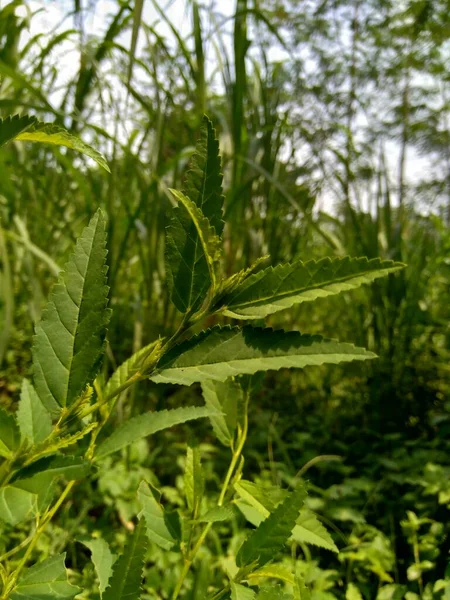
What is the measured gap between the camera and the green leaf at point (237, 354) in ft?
0.89

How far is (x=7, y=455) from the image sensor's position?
0.84ft

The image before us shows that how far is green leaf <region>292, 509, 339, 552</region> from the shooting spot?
0.40m

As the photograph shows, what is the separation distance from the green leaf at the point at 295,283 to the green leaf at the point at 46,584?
184mm

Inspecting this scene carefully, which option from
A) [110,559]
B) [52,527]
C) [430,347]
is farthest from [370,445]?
[110,559]

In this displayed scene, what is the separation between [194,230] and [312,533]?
11.1 inches

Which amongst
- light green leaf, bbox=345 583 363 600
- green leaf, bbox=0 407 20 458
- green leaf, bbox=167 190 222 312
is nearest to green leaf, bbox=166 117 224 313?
green leaf, bbox=167 190 222 312

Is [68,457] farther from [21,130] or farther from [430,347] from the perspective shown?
[430,347]

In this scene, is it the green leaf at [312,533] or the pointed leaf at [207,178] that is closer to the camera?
the pointed leaf at [207,178]

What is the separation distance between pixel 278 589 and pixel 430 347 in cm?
135

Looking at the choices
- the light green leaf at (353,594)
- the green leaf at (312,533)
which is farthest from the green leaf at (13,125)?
the light green leaf at (353,594)

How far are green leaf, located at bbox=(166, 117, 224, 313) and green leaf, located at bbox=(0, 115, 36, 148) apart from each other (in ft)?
0.28

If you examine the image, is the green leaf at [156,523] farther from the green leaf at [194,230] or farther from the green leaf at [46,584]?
the green leaf at [194,230]

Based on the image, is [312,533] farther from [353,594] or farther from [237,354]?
[353,594]

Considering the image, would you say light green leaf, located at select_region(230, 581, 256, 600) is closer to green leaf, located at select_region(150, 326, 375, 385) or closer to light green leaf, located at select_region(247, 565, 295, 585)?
light green leaf, located at select_region(247, 565, 295, 585)
